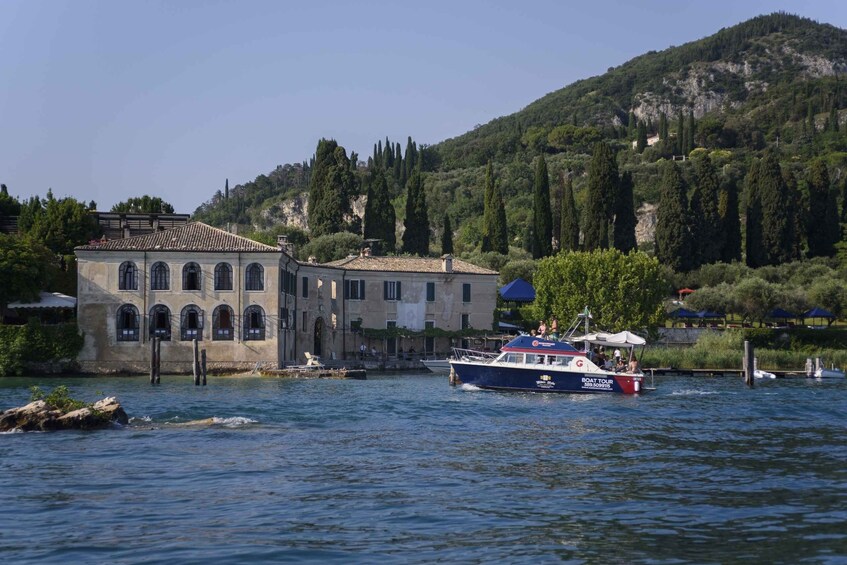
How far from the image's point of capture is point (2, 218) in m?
80.8

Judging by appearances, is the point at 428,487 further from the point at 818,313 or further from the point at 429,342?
the point at 818,313

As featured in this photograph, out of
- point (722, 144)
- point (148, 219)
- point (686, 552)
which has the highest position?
point (722, 144)

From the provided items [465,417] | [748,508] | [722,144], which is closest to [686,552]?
[748,508]

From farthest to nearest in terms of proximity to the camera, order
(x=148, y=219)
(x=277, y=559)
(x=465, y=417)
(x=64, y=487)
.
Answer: (x=148, y=219) → (x=465, y=417) → (x=64, y=487) → (x=277, y=559)

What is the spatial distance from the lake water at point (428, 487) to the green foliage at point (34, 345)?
21.0 m

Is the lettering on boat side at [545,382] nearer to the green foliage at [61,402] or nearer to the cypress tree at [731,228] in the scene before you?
the green foliage at [61,402]

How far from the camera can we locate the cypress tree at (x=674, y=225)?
83.9 meters

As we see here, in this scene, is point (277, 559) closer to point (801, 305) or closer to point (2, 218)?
point (801, 305)

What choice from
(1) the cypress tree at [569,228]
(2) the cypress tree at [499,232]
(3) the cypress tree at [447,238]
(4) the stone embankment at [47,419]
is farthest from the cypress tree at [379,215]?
(4) the stone embankment at [47,419]

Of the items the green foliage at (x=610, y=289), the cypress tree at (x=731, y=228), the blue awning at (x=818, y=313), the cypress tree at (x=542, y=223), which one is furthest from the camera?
the cypress tree at (x=542, y=223)

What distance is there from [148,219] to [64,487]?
202 ft

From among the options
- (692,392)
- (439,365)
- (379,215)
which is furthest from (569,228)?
(692,392)

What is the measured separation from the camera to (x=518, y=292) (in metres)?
79.2

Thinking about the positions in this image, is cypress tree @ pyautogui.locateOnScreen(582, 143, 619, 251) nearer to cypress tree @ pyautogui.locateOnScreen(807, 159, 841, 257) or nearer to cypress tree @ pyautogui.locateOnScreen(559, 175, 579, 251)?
cypress tree @ pyautogui.locateOnScreen(559, 175, 579, 251)
